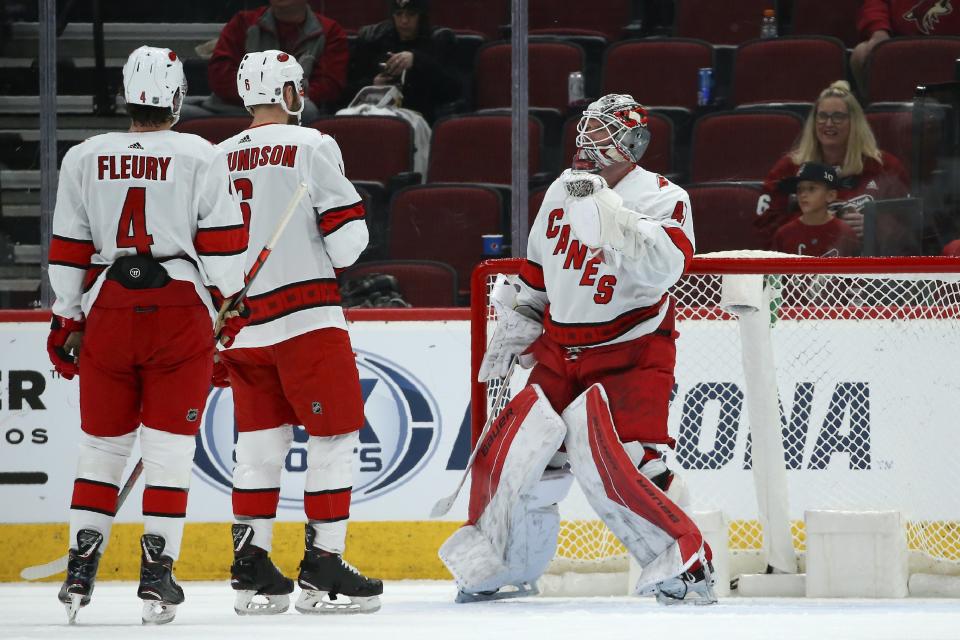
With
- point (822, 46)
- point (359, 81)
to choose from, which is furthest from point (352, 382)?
point (822, 46)

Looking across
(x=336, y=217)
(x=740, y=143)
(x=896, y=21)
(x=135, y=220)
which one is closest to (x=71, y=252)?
(x=135, y=220)

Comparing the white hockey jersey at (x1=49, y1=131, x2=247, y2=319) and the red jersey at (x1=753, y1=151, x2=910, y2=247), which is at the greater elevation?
the red jersey at (x1=753, y1=151, x2=910, y2=247)

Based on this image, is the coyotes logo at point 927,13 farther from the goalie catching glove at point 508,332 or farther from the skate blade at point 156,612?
the skate blade at point 156,612

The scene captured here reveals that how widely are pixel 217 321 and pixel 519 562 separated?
39.3 inches

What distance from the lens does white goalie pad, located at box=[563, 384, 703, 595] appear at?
149 inches

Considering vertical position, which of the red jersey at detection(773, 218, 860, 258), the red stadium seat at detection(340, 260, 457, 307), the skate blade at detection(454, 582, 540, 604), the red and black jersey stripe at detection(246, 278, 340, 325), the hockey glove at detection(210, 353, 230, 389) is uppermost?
the red jersey at detection(773, 218, 860, 258)

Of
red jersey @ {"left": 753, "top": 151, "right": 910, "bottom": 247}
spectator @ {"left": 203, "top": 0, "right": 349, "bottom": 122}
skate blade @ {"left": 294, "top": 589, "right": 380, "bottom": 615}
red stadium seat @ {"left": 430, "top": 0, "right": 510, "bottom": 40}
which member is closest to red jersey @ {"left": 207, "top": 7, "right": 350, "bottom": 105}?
spectator @ {"left": 203, "top": 0, "right": 349, "bottom": 122}

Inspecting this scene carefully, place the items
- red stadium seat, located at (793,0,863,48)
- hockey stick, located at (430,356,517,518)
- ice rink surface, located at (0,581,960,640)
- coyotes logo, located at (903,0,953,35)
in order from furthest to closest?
red stadium seat, located at (793,0,863,48)
coyotes logo, located at (903,0,953,35)
hockey stick, located at (430,356,517,518)
ice rink surface, located at (0,581,960,640)

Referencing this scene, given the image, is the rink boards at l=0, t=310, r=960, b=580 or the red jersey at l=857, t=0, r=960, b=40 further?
the red jersey at l=857, t=0, r=960, b=40

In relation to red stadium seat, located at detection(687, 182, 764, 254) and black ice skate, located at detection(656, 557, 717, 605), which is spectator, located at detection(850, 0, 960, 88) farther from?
black ice skate, located at detection(656, 557, 717, 605)

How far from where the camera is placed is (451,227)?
5.22 meters

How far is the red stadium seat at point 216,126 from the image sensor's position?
543 centimetres

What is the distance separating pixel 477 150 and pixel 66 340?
2062mm

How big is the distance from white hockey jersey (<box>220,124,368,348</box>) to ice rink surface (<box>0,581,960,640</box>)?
0.74 m
